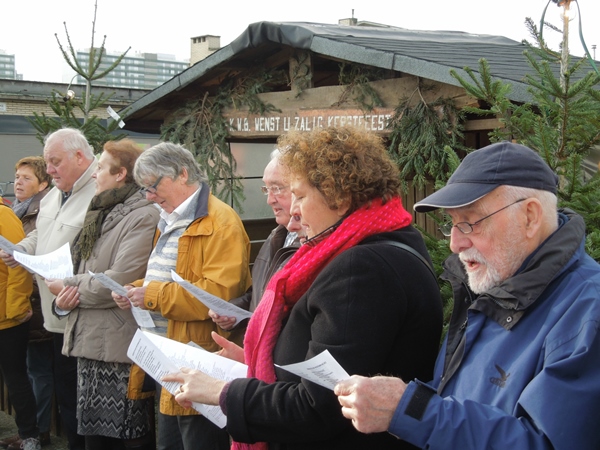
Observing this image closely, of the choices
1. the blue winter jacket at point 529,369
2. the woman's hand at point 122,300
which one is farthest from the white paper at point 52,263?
the blue winter jacket at point 529,369

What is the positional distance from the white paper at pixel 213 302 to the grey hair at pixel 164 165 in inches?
32.2

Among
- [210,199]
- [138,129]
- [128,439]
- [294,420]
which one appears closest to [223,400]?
[294,420]

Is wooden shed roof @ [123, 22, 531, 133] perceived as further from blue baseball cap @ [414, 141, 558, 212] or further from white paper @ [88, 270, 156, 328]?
white paper @ [88, 270, 156, 328]

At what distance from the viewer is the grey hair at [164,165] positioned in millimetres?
3900

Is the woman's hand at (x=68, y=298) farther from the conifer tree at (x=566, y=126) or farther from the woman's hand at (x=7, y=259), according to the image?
the conifer tree at (x=566, y=126)

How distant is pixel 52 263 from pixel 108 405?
0.93m

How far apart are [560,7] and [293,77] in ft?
11.4

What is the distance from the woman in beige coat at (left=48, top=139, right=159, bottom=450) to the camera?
4074 millimetres

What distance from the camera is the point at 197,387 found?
2377mm

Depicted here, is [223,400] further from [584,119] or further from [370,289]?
[584,119]

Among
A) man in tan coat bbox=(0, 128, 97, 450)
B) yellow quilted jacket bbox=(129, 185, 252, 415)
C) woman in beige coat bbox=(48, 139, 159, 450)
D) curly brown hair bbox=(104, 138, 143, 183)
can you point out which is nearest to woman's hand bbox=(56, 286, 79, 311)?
woman in beige coat bbox=(48, 139, 159, 450)

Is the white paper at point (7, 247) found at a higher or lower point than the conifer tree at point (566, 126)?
lower

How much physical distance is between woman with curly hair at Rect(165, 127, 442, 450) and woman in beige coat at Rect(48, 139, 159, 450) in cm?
172

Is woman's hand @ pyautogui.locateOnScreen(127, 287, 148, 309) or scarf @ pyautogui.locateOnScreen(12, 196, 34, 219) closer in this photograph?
woman's hand @ pyautogui.locateOnScreen(127, 287, 148, 309)
